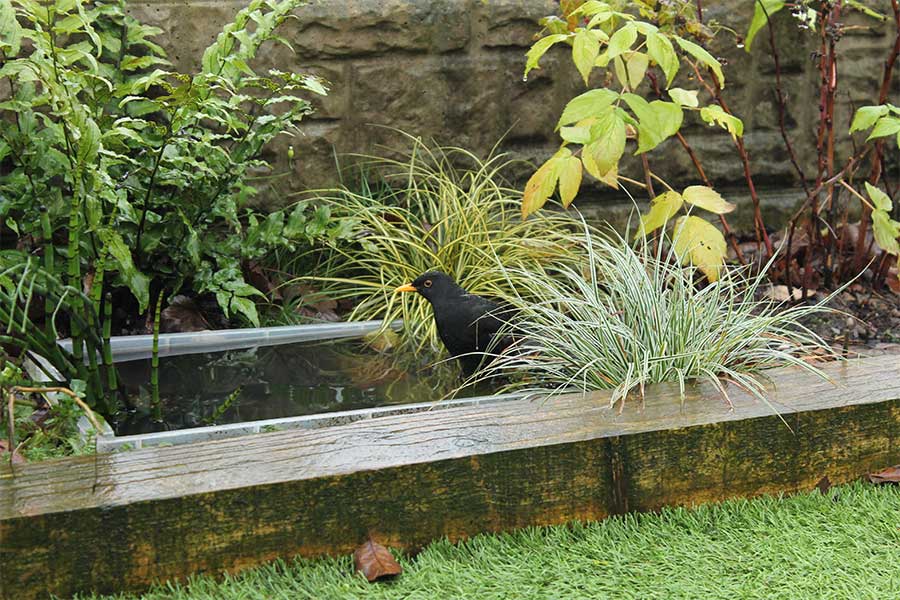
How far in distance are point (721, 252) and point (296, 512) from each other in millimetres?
1762

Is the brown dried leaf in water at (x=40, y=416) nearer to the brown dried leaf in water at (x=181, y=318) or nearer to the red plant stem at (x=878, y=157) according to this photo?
the brown dried leaf in water at (x=181, y=318)

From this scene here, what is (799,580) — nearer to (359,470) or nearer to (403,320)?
(359,470)

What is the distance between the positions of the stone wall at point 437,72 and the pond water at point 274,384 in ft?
3.90

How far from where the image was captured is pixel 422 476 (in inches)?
82.8

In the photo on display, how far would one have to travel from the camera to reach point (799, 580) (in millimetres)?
2045

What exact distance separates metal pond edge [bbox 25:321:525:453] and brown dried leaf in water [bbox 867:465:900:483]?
0.89 metres

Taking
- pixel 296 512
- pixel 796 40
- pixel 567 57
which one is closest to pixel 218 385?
pixel 296 512

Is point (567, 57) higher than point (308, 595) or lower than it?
higher

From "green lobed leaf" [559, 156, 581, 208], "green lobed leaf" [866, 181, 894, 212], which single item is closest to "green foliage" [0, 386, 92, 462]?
"green lobed leaf" [559, 156, 581, 208]

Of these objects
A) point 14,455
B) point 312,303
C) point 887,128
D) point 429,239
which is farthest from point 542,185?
point 14,455

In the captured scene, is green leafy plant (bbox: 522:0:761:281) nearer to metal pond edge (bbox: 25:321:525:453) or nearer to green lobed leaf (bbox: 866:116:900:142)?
green lobed leaf (bbox: 866:116:900:142)

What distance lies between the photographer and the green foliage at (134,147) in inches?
93.3

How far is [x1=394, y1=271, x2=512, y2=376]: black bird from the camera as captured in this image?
3045 mm

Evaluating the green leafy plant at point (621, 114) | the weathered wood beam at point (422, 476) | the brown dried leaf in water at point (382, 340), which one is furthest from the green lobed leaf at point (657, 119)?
the brown dried leaf in water at point (382, 340)
